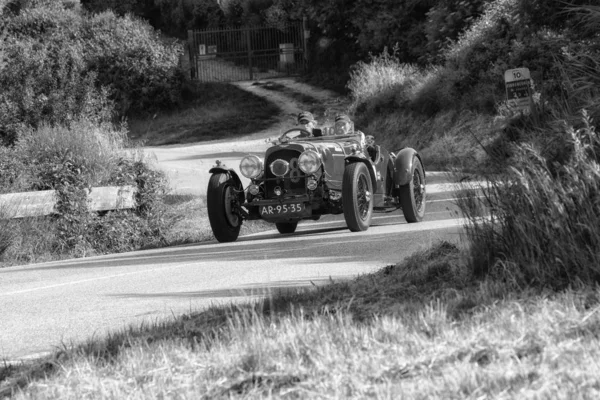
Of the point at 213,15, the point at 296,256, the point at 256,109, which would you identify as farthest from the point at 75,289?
the point at 213,15

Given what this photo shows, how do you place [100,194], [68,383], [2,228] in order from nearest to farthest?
1. [68,383]
2. [2,228]
3. [100,194]

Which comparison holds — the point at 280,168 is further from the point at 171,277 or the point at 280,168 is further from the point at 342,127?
the point at 171,277

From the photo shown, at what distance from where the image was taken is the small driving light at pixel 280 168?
53.6 ft

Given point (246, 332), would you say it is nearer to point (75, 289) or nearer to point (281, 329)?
point (281, 329)

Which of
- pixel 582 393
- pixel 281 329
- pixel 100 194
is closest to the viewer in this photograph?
pixel 582 393

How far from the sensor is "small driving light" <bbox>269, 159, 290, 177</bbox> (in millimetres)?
16344

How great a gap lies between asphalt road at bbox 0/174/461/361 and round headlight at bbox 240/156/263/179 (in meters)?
0.98

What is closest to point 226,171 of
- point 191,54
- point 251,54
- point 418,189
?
point 418,189

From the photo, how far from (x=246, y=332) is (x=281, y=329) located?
0.62ft

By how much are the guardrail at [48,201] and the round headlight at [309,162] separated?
12.2ft

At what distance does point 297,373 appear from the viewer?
541 cm

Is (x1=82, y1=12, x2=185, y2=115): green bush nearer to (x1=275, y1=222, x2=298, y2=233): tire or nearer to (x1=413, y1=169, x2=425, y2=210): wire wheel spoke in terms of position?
(x1=275, y1=222, x2=298, y2=233): tire

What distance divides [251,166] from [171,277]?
4.74 m

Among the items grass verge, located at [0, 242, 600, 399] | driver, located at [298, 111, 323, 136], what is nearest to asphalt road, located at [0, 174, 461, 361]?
grass verge, located at [0, 242, 600, 399]
